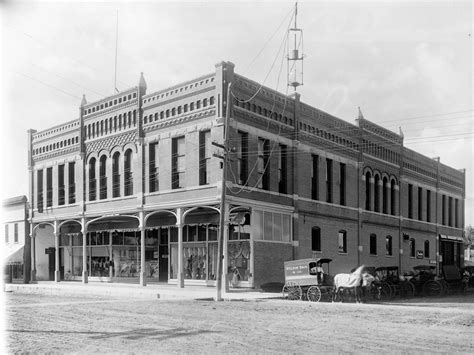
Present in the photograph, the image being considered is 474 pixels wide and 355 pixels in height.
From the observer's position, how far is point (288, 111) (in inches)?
1204

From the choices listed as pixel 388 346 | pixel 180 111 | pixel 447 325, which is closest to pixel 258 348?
pixel 388 346

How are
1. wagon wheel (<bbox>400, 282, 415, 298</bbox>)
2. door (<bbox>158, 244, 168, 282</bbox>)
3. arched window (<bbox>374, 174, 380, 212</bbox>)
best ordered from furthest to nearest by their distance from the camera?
arched window (<bbox>374, 174, 380, 212</bbox>) < door (<bbox>158, 244, 168, 282</bbox>) < wagon wheel (<bbox>400, 282, 415, 298</bbox>)

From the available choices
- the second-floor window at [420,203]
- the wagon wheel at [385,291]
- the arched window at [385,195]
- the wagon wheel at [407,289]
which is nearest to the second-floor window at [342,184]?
the arched window at [385,195]

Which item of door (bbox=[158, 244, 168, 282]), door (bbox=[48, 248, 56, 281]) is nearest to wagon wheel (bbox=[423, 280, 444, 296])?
door (bbox=[158, 244, 168, 282])

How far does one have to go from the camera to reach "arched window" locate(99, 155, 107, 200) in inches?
1302

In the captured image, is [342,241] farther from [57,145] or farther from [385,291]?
[57,145]

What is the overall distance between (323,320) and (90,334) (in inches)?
242

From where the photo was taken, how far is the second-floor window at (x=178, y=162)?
28.5 metres

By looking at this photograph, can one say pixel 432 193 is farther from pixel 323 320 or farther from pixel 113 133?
pixel 323 320

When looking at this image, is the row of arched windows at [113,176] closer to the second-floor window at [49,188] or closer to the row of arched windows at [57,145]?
the row of arched windows at [57,145]

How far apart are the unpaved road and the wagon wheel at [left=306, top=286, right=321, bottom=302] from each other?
195 centimetres

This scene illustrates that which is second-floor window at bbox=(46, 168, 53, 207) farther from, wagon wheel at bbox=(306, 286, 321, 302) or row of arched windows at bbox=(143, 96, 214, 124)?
wagon wheel at bbox=(306, 286, 321, 302)

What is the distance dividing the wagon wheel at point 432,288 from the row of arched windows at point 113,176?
16.5 metres

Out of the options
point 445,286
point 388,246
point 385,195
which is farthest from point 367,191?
point 445,286
